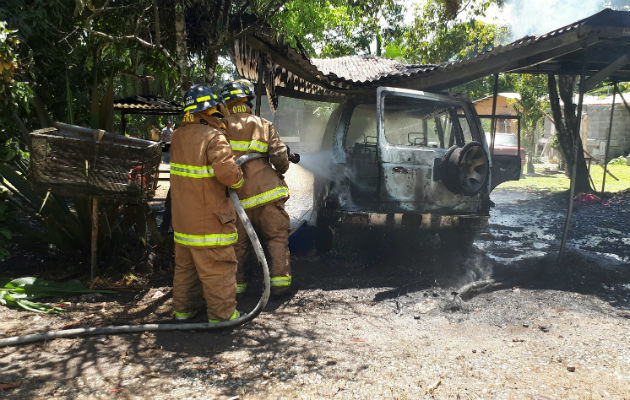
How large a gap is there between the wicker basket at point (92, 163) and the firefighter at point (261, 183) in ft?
2.58

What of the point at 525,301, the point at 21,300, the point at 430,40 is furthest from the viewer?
the point at 430,40

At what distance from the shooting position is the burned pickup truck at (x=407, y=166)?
515cm

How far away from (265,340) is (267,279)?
0.46 meters

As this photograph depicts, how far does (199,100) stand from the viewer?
3566mm

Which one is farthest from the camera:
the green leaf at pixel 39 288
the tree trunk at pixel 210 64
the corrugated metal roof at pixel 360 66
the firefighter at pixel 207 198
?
the corrugated metal roof at pixel 360 66

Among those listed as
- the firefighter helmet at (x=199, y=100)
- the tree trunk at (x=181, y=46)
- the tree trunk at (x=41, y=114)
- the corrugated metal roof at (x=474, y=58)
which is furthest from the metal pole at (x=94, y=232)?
the corrugated metal roof at (x=474, y=58)

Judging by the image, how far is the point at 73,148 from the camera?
3.99 metres

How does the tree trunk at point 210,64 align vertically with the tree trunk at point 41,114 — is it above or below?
above

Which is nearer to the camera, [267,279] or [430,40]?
[267,279]

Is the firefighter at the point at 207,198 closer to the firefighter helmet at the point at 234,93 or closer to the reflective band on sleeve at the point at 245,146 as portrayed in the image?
the reflective band on sleeve at the point at 245,146

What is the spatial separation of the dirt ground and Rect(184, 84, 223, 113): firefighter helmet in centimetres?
169

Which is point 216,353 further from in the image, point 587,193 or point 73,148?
point 587,193

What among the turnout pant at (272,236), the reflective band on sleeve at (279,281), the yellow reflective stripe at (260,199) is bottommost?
the reflective band on sleeve at (279,281)

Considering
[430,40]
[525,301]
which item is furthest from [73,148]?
[430,40]
